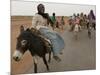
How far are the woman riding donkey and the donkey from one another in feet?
0.21

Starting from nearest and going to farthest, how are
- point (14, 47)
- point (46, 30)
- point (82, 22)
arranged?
1. point (14, 47)
2. point (46, 30)
3. point (82, 22)

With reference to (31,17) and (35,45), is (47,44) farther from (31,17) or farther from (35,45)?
(31,17)

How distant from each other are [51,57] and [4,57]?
52cm

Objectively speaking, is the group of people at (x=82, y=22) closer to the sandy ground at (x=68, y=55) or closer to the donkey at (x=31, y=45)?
the sandy ground at (x=68, y=55)

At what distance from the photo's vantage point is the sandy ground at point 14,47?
2.17 m

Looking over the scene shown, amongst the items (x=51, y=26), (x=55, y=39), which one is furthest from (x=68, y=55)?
(x=51, y=26)

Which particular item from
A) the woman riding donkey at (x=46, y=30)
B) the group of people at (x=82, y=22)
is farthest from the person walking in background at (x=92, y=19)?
the woman riding donkey at (x=46, y=30)

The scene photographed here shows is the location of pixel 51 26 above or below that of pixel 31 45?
above

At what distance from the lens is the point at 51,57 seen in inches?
91.4

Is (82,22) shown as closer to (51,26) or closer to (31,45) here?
(51,26)

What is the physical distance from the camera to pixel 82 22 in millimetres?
2479

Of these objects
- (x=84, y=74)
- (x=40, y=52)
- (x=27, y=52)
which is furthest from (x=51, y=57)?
(x=84, y=74)

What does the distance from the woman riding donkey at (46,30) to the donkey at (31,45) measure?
6 centimetres

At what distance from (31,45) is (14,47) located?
7.4 inches
